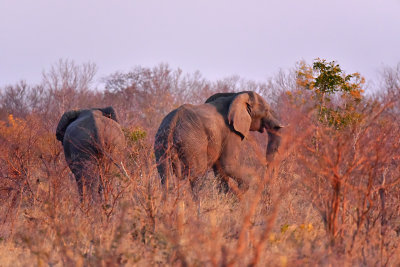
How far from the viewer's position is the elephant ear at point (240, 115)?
9.02 metres

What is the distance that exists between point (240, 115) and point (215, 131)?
511 millimetres

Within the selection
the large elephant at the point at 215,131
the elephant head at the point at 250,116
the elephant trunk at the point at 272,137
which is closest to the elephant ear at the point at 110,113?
the large elephant at the point at 215,131

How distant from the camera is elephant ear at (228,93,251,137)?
29.6ft

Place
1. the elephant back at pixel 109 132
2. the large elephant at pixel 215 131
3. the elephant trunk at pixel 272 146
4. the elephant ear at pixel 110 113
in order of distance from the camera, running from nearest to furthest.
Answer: the elephant back at pixel 109 132, the large elephant at pixel 215 131, the elephant ear at pixel 110 113, the elephant trunk at pixel 272 146

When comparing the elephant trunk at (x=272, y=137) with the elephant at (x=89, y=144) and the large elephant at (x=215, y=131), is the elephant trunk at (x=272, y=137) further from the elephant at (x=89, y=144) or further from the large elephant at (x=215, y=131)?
the elephant at (x=89, y=144)

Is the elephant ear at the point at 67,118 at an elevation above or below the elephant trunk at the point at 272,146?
above

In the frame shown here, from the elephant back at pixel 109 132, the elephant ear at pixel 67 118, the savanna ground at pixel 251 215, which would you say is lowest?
the savanna ground at pixel 251 215

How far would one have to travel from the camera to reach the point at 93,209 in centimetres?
653

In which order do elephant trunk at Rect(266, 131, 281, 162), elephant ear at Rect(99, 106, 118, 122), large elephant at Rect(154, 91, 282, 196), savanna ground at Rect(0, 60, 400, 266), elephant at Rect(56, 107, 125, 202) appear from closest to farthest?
savanna ground at Rect(0, 60, 400, 266)
elephant at Rect(56, 107, 125, 202)
large elephant at Rect(154, 91, 282, 196)
elephant ear at Rect(99, 106, 118, 122)
elephant trunk at Rect(266, 131, 281, 162)

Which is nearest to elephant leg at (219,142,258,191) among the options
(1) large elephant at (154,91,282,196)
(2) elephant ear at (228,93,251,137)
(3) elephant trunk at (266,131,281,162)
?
(1) large elephant at (154,91,282,196)

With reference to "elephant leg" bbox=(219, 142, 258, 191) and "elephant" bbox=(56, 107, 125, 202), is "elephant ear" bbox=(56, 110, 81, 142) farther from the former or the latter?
"elephant leg" bbox=(219, 142, 258, 191)

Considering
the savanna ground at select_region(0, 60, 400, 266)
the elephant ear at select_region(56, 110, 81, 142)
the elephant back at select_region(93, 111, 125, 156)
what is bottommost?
the savanna ground at select_region(0, 60, 400, 266)

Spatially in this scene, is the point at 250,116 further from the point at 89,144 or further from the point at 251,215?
the point at 251,215

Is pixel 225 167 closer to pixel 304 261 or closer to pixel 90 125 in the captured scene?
pixel 90 125
